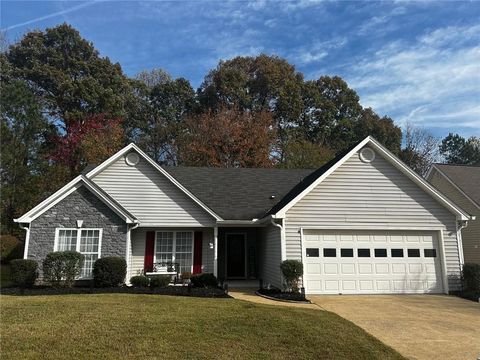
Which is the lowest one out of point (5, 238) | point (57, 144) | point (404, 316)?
point (404, 316)

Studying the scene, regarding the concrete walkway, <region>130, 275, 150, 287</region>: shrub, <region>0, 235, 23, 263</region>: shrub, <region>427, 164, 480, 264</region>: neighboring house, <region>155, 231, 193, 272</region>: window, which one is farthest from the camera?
<region>0, 235, 23, 263</region>: shrub

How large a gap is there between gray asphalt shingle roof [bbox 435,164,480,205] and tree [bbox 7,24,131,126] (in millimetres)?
27215

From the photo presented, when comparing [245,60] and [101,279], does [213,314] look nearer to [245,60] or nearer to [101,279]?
[101,279]

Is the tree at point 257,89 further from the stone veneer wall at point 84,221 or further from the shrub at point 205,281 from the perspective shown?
the shrub at point 205,281

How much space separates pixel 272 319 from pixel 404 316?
13.1 ft

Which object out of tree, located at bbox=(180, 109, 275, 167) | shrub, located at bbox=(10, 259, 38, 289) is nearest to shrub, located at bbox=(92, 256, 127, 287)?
shrub, located at bbox=(10, 259, 38, 289)

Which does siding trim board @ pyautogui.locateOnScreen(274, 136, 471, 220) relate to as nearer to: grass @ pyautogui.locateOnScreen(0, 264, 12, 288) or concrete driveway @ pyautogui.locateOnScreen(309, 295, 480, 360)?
concrete driveway @ pyautogui.locateOnScreen(309, 295, 480, 360)

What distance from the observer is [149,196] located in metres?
16.6

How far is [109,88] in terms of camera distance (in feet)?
123

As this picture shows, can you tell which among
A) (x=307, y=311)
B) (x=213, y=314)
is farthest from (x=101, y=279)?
(x=307, y=311)

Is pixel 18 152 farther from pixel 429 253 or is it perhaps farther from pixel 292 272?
pixel 429 253

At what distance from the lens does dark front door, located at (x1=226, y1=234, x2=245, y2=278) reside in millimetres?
17875

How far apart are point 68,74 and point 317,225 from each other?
33.6 metres

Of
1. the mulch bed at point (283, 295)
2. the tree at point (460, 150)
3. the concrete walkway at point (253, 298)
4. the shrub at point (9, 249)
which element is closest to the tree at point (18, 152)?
the shrub at point (9, 249)
